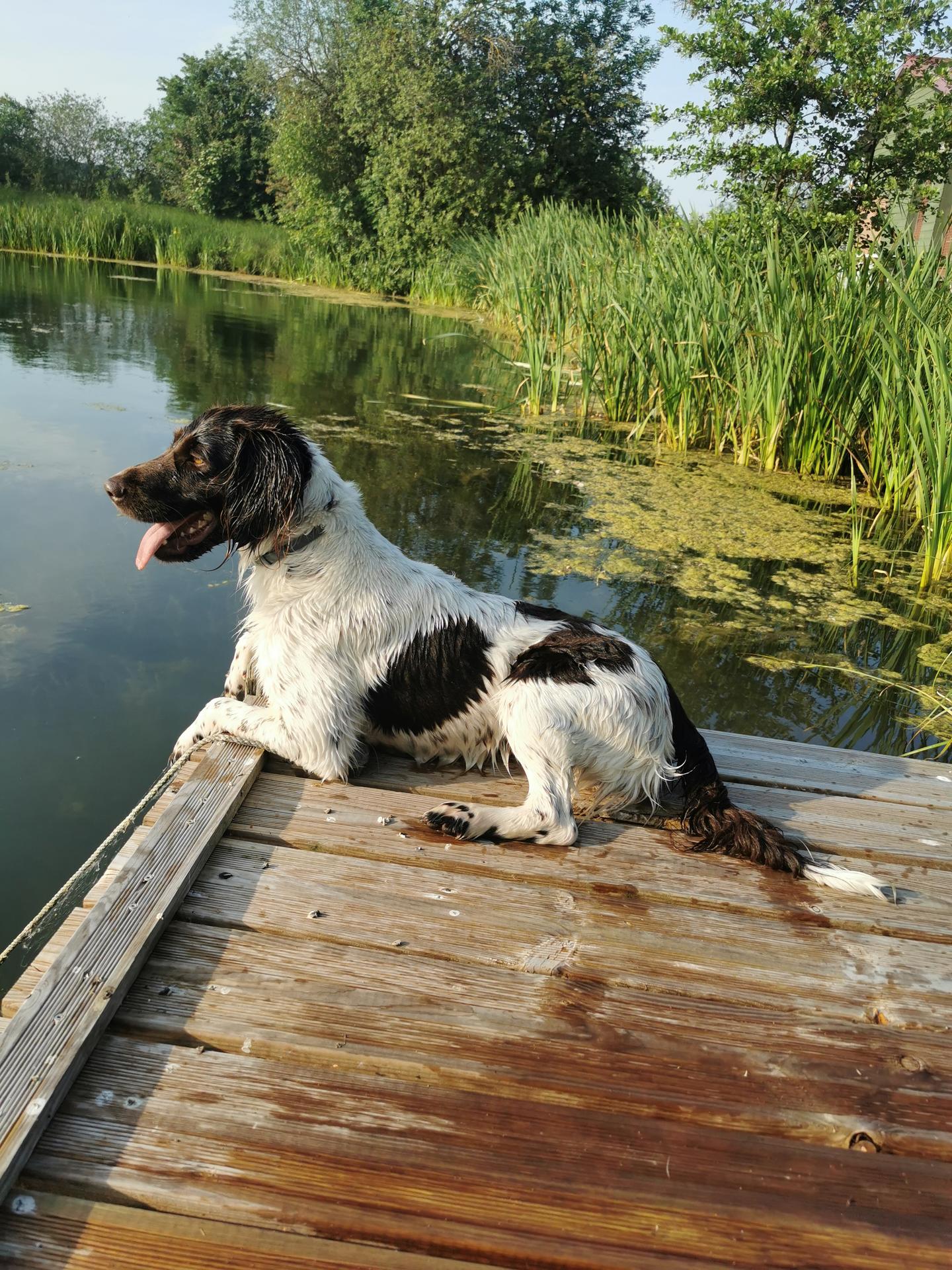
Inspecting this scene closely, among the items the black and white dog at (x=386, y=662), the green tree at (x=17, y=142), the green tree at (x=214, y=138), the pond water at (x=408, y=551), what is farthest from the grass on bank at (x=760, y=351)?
the green tree at (x=17, y=142)

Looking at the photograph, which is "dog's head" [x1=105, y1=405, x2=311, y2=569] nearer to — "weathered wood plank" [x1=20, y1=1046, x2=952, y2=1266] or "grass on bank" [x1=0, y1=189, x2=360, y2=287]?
"weathered wood plank" [x1=20, y1=1046, x2=952, y2=1266]

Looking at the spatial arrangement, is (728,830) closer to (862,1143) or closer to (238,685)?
(862,1143)

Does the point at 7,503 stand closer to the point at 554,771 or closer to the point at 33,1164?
the point at 554,771

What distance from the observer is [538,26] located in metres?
28.2

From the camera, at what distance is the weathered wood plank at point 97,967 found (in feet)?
5.32

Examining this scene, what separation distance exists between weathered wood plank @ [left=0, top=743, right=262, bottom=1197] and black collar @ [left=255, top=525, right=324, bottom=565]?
754mm

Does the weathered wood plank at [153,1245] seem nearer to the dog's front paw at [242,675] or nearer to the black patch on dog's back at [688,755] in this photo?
the black patch on dog's back at [688,755]

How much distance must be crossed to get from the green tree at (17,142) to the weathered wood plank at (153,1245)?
42967mm

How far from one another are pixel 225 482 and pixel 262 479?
0.39 feet

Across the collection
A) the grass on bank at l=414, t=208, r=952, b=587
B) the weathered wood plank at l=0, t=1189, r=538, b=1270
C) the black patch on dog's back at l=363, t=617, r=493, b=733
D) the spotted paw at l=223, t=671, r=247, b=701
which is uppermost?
the grass on bank at l=414, t=208, r=952, b=587

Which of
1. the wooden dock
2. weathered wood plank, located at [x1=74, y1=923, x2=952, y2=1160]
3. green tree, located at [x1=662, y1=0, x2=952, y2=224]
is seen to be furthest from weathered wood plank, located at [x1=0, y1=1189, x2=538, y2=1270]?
green tree, located at [x1=662, y1=0, x2=952, y2=224]

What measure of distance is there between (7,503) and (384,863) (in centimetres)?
533

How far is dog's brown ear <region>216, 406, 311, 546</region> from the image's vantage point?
2.92 meters

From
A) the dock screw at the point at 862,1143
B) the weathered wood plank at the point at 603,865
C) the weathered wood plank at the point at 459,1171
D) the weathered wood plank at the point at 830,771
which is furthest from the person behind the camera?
the weathered wood plank at the point at 830,771
